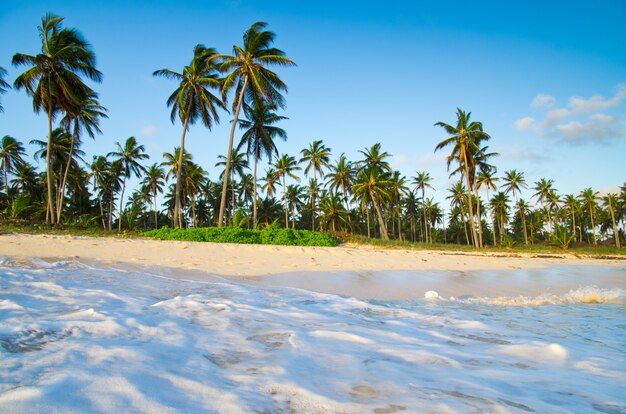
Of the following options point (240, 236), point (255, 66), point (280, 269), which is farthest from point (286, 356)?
point (255, 66)

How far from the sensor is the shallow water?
1246 mm

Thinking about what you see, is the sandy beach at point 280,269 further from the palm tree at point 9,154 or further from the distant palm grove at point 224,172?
the palm tree at point 9,154

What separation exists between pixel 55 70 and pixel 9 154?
20.1 meters

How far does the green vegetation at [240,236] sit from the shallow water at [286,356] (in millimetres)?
10230

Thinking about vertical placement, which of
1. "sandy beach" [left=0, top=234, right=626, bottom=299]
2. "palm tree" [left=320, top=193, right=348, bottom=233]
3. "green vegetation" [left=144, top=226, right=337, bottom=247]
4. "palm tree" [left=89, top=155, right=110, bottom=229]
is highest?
"palm tree" [left=89, top=155, right=110, bottom=229]

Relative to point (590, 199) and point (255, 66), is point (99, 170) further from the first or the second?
point (590, 199)

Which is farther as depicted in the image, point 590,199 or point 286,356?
point 590,199

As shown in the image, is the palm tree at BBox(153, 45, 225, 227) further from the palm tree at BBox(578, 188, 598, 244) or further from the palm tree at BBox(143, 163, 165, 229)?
the palm tree at BBox(578, 188, 598, 244)

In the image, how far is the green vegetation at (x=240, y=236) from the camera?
13.6 meters

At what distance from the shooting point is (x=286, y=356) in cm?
178

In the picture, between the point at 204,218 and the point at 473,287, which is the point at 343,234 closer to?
the point at 473,287

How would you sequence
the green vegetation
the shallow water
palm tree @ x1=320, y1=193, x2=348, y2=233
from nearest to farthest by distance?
the shallow water, the green vegetation, palm tree @ x1=320, y1=193, x2=348, y2=233

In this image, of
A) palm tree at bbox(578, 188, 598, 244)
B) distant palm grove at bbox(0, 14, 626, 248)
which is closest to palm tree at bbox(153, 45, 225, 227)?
distant palm grove at bbox(0, 14, 626, 248)

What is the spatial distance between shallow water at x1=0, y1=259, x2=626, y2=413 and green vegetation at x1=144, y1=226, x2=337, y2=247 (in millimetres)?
10230
